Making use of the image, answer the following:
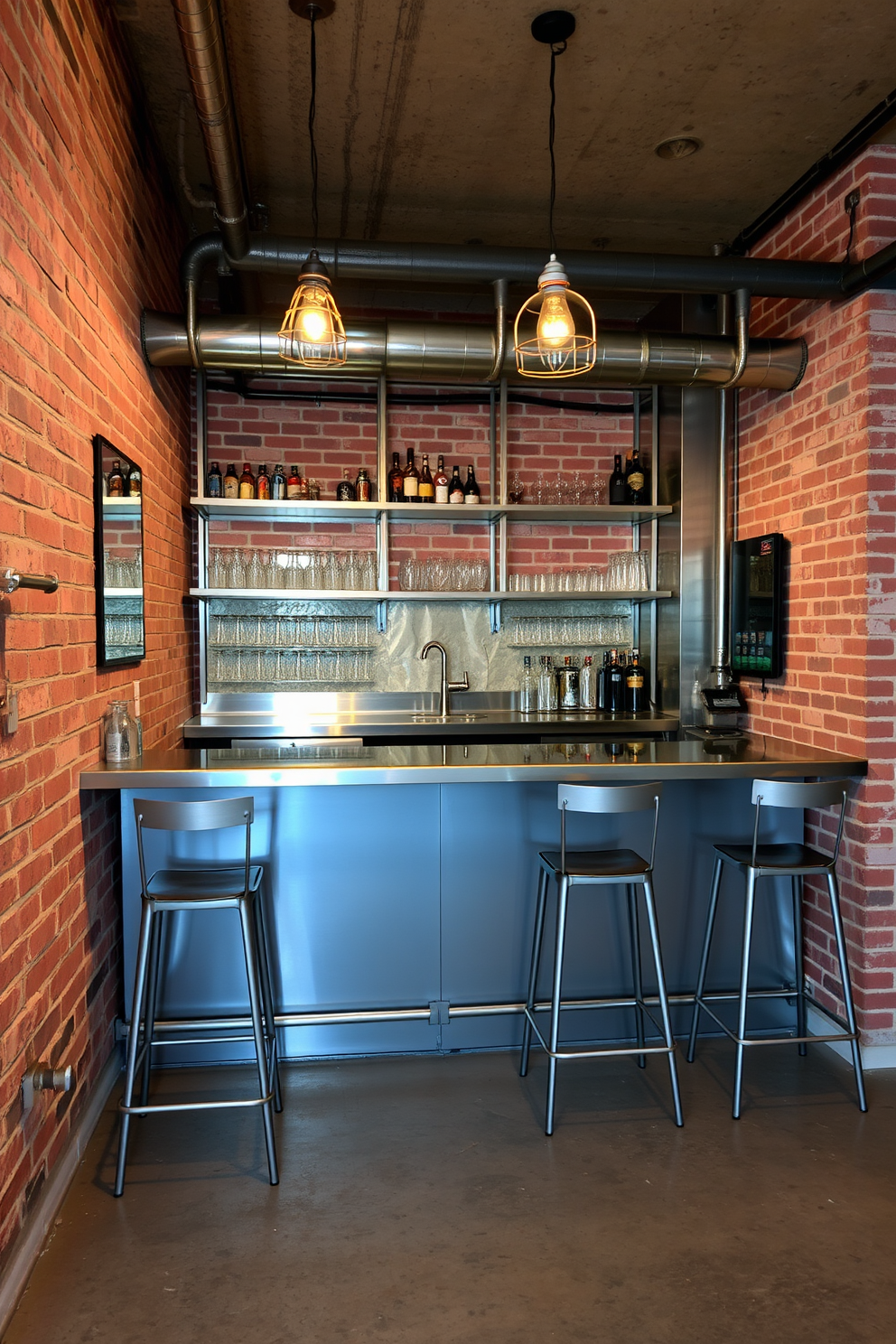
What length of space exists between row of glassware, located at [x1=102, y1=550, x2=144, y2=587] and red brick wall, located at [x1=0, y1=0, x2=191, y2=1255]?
0.19 metres

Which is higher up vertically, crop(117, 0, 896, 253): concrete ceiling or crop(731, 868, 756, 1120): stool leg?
crop(117, 0, 896, 253): concrete ceiling

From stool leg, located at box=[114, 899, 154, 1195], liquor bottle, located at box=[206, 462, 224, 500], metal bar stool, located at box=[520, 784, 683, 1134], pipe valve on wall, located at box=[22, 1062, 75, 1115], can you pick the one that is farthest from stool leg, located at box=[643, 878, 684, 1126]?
liquor bottle, located at box=[206, 462, 224, 500]

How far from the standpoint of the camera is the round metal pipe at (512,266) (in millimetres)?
3420

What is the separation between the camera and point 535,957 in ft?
9.92

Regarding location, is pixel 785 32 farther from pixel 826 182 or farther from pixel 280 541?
pixel 280 541

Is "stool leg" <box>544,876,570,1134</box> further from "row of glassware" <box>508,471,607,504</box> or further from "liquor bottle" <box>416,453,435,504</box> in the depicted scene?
"row of glassware" <box>508,471,607,504</box>

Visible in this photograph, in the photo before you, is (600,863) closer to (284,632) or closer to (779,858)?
(779,858)

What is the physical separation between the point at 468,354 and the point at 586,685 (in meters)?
2.07

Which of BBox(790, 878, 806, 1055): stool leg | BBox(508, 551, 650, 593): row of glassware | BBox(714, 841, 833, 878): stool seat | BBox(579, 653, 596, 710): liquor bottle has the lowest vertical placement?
BBox(790, 878, 806, 1055): stool leg

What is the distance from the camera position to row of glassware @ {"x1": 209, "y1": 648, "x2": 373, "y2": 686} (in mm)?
4875

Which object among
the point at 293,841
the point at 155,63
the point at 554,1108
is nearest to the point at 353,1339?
the point at 554,1108

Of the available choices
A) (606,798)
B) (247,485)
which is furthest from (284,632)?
(606,798)

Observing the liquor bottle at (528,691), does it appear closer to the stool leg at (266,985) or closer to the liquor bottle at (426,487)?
the liquor bottle at (426,487)

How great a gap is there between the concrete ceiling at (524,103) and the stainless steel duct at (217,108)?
342mm
